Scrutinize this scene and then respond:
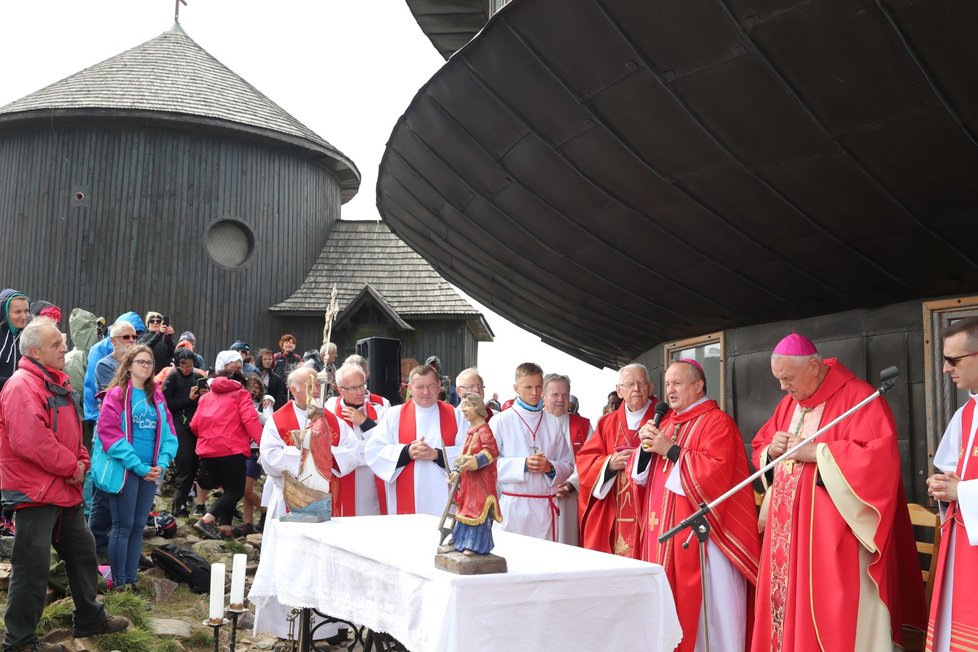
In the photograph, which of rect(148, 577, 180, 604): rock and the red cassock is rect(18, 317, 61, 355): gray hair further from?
the red cassock

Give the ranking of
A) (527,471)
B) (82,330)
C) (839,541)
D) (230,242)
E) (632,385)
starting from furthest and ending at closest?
(230,242) → (82,330) → (527,471) → (632,385) → (839,541)

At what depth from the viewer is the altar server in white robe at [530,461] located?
6391mm

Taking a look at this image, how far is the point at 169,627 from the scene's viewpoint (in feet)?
21.8

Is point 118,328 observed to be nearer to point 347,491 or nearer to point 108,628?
point 347,491

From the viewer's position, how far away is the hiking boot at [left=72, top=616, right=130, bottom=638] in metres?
5.87

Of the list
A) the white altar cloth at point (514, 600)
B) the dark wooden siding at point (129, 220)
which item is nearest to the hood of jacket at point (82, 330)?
the white altar cloth at point (514, 600)

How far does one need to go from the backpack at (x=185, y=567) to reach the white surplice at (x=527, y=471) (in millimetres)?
2980

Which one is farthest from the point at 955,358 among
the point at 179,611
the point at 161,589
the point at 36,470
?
the point at 161,589

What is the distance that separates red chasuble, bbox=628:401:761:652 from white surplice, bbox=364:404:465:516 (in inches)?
74.1

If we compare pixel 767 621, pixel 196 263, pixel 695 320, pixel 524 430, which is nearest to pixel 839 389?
pixel 767 621

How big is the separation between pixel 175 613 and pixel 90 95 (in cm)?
1691

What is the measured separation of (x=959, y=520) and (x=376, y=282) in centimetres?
1898

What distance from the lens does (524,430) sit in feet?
21.7

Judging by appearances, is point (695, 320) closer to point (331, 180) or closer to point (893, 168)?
point (893, 168)
